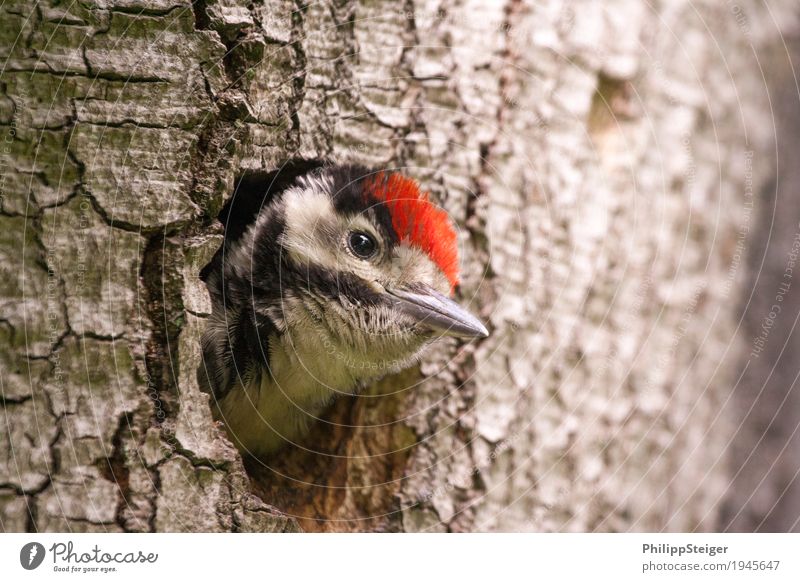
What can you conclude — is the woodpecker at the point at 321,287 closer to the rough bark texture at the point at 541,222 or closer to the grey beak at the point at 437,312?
the grey beak at the point at 437,312

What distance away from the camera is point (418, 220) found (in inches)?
76.2

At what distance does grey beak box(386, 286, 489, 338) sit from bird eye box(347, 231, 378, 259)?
12 centimetres

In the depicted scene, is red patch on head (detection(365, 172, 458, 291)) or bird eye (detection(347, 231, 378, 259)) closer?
red patch on head (detection(365, 172, 458, 291))

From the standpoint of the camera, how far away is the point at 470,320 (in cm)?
188

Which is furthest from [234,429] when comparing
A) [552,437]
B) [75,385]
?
[552,437]

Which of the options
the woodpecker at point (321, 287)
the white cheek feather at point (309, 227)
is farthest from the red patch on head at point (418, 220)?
the white cheek feather at point (309, 227)

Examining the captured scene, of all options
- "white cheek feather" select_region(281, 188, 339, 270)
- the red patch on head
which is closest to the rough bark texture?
the red patch on head

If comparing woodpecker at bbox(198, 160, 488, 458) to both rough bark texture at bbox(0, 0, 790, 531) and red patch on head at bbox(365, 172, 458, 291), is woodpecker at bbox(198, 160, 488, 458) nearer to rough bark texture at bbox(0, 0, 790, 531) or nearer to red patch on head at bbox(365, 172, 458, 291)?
red patch on head at bbox(365, 172, 458, 291)

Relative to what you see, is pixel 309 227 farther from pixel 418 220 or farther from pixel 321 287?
pixel 418 220

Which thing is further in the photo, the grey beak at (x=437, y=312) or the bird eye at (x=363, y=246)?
the bird eye at (x=363, y=246)

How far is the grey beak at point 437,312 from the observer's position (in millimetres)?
1877

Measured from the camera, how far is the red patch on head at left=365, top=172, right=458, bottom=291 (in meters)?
1.92

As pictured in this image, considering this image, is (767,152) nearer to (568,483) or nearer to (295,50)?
(568,483)

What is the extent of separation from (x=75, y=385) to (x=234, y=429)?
679 mm
